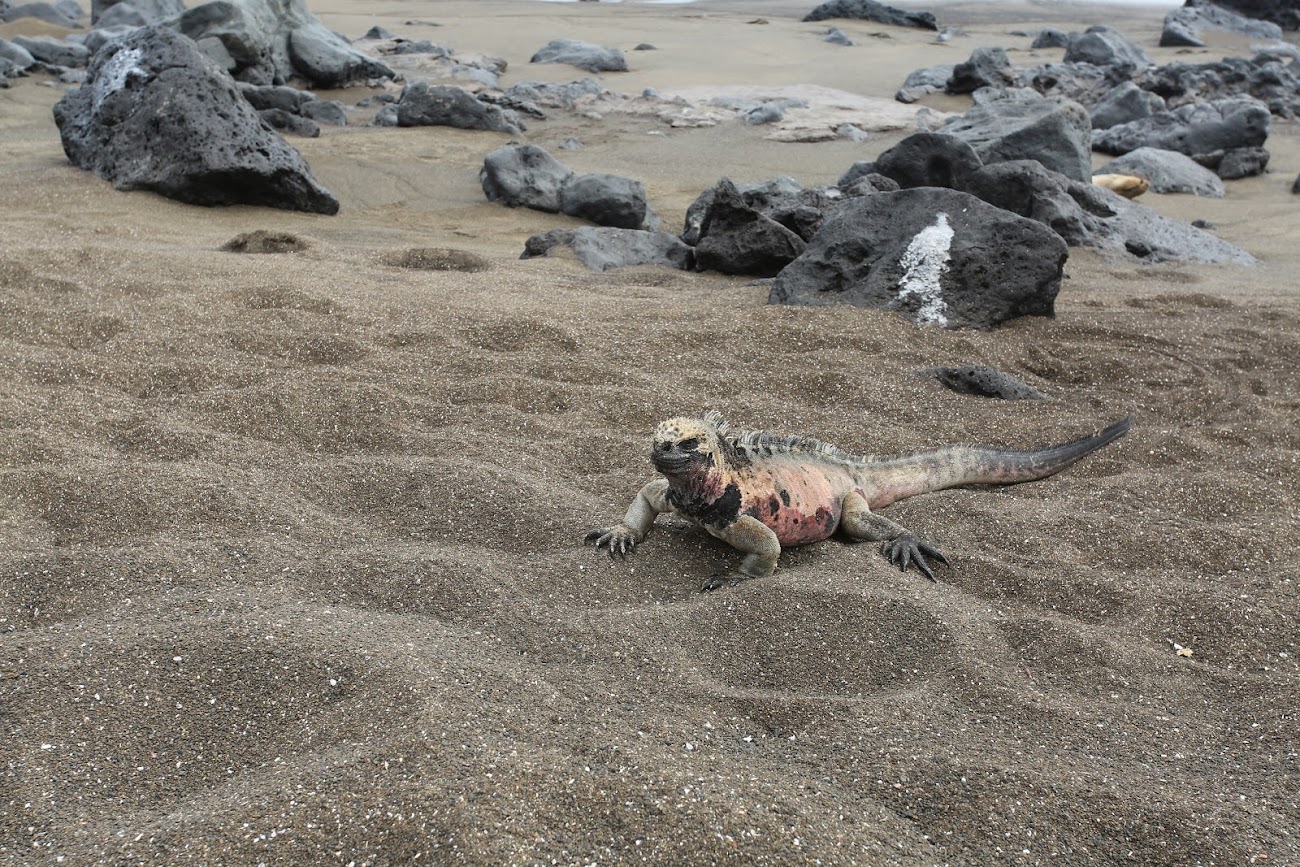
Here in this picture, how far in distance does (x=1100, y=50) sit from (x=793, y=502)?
75.0ft

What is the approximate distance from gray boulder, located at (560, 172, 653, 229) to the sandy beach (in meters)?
2.85

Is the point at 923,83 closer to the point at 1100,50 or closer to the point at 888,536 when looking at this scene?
the point at 1100,50

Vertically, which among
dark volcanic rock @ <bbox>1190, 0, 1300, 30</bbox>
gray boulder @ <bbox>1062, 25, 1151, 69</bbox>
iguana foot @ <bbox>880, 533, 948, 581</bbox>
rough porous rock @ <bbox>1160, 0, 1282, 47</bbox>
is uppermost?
dark volcanic rock @ <bbox>1190, 0, 1300, 30</bbox>

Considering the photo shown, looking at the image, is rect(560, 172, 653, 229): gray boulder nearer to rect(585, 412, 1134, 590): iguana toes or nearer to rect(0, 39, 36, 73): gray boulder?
rect(585, 412, 1134, 590): iguana toes

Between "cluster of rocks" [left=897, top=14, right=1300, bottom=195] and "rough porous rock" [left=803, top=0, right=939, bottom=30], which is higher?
"rough porous rock" [left=803, top=0, right=939, bottom=30]

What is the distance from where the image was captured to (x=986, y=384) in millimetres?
5164

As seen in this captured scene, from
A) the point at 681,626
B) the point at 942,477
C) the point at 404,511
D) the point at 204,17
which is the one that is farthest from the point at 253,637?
the point at 204,17

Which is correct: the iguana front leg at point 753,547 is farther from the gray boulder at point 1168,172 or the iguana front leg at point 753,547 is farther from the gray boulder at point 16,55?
the gray boulder at point 16,55

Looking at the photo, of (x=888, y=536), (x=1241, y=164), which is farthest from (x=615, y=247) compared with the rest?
(x=1241, y=164)

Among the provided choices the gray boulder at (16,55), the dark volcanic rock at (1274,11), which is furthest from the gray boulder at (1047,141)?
the dark volcanic rock at (1274,11)

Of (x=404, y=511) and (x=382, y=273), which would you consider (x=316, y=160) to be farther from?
(x=404, y=511)

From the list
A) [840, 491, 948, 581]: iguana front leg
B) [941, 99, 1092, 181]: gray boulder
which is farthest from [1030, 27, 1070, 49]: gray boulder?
[840, 491, 948, 581]: iguana front leg

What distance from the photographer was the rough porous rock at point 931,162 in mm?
8531

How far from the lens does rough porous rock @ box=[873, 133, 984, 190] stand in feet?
28.0
